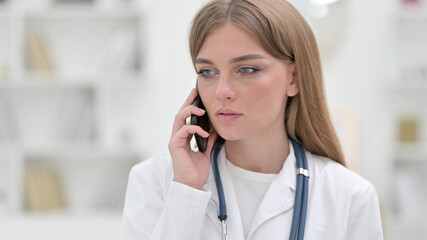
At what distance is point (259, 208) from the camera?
1.48 m

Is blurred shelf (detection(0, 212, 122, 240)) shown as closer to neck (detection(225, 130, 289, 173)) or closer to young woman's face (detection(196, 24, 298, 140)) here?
neck (detection(225, 130, 289, 173))

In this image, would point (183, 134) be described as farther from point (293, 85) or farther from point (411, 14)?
point (411, 14)

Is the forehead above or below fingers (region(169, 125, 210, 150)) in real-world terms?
above

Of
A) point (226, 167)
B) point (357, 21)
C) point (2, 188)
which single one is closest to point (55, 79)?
point (2, 188)

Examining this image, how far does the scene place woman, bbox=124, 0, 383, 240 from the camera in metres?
1.38

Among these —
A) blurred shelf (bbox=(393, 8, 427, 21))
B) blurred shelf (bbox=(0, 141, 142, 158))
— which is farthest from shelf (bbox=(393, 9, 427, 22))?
blurred shelf (bbox=(0, 141, 142, 158))

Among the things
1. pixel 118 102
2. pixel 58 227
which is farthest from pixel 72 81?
pixel 58 227

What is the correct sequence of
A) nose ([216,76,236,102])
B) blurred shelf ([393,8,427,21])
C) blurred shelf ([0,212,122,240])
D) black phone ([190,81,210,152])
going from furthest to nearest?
blurred shelf ([393,8,427,21]) < blurred shelf ([0,212,122,240]) < black phone ([190,81,210,152]) < nose ([216,76,236,102])

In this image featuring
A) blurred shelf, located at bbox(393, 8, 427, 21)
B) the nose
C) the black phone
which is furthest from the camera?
blurred shelf, located at bbox(393, 8, 427, 21)

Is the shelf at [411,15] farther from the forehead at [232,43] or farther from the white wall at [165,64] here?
the forehead at [232,43]

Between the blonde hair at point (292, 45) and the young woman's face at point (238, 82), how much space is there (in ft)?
0.08

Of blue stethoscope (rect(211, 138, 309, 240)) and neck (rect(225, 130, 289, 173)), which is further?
neck (rect(225, 130, 289, 173))

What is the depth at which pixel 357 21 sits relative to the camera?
12.6ft

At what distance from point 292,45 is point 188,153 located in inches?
15.1
